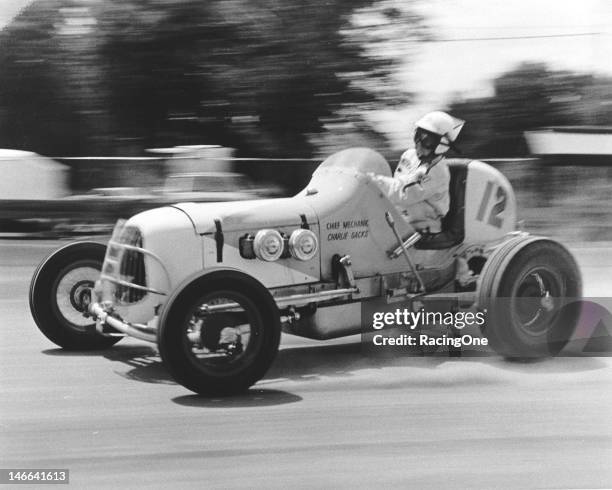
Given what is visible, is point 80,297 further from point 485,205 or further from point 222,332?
point 485,205

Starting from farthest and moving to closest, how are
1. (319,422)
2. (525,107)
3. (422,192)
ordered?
(525,107) < (422,192) < (319,422)

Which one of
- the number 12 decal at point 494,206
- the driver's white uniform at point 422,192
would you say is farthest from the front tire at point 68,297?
the number 12 decal at point 494,206

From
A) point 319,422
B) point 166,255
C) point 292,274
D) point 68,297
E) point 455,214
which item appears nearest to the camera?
point 319,422

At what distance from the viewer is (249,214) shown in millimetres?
6801

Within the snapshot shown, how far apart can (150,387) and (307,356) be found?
1.41 metres

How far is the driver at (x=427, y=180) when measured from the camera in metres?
7.47

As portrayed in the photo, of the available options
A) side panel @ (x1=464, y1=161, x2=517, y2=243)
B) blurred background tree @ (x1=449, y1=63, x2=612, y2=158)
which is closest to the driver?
side panel @ (x1=464, y1=161, x2=517, y2=243)

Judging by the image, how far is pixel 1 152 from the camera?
15086 millimetres

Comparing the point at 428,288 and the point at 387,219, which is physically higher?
the point at 387,219

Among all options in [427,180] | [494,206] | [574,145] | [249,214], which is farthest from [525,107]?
[249,214]

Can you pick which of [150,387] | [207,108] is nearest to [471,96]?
[207,108]

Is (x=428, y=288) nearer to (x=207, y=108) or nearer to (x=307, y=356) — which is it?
(x=307, y=356)

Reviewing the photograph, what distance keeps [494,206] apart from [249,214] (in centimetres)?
215

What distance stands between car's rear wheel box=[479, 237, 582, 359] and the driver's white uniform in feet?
2.28
